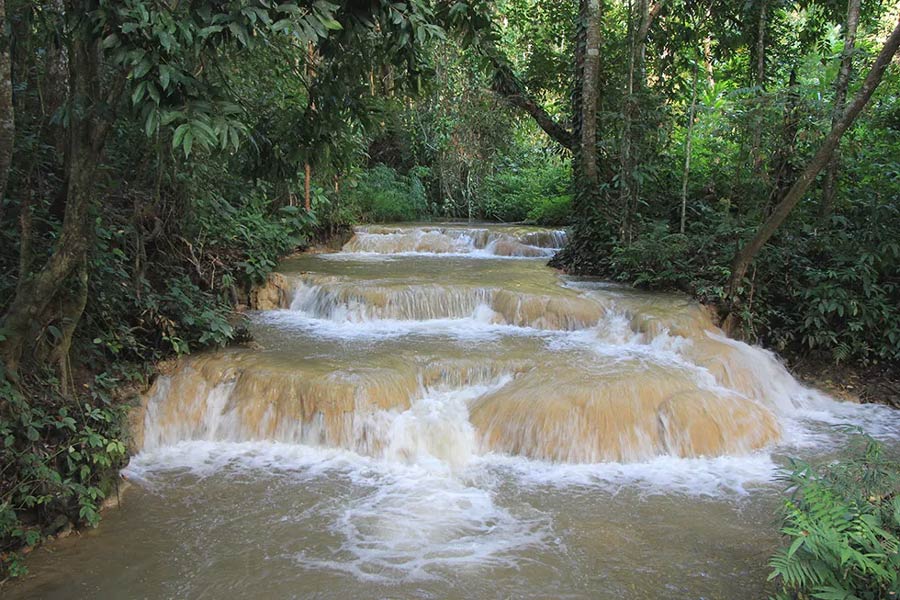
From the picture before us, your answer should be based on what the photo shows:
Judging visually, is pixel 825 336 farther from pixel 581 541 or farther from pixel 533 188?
pixel 533 188

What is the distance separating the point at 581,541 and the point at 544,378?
6.92ft

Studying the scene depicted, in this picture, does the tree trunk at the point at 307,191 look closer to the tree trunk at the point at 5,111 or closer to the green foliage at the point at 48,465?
the green foliage at the point at 48,465

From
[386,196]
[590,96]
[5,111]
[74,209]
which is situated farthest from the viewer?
[386,196]

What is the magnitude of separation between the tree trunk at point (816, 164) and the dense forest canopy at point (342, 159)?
1.2 inches

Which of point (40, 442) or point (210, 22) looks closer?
point (210, 22)

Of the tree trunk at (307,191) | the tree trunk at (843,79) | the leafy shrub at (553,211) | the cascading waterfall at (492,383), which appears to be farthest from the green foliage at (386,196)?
the tree trunk at (843,79)

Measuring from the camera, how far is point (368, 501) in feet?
14.5

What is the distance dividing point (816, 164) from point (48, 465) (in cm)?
719

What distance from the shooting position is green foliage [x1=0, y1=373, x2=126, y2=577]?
11.8ft

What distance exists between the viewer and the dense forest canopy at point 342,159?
351 cm

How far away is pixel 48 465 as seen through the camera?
3.91 meters

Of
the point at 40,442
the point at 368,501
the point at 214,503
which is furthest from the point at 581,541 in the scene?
the point at 40,442

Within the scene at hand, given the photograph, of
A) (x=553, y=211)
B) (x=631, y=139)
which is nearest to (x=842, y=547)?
(x=631, y=139)

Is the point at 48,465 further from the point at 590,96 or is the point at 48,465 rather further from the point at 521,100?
the point at 521,100
